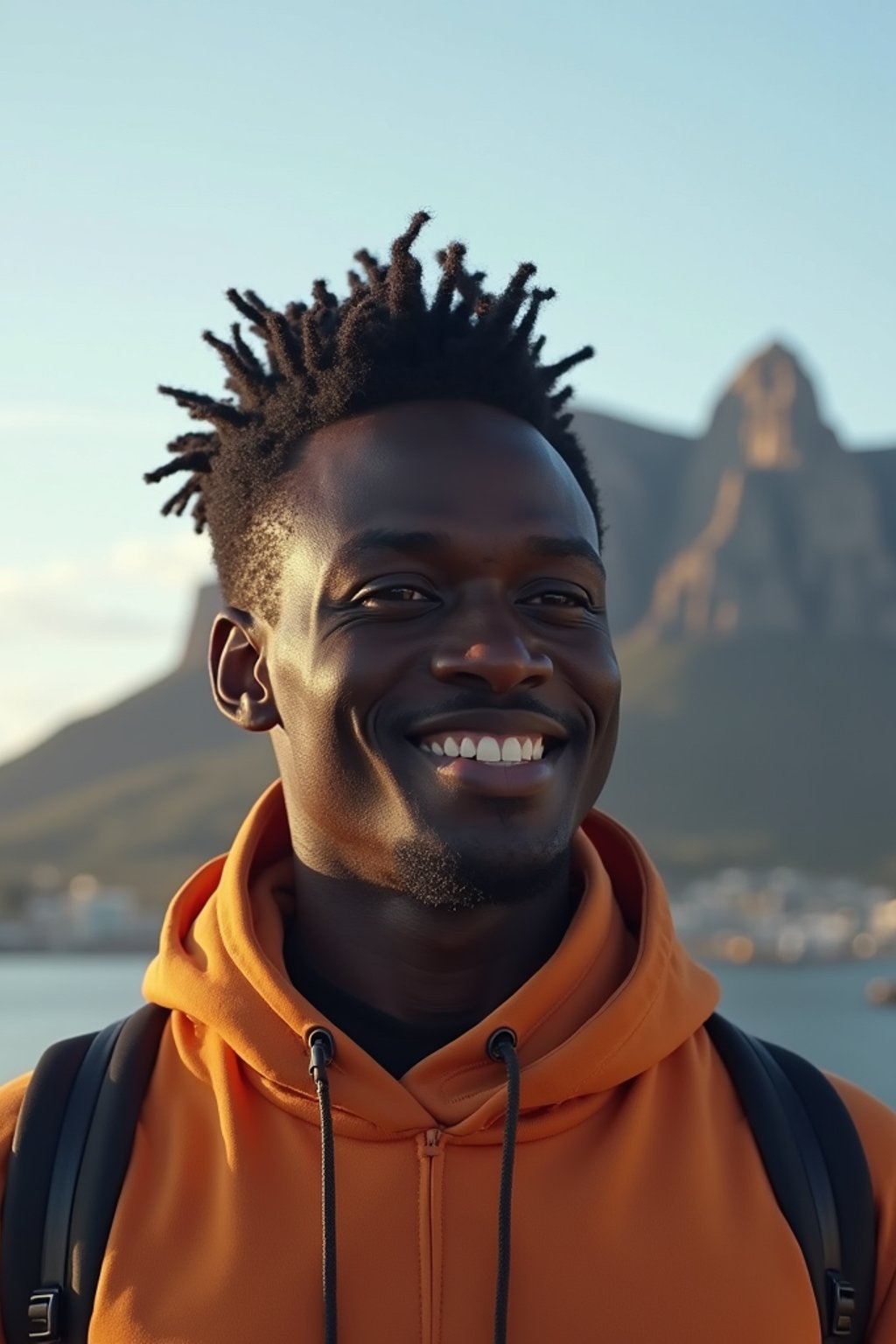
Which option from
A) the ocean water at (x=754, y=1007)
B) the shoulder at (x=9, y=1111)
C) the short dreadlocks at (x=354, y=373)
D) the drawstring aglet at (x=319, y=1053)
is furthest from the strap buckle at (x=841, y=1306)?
the ocean water at (x=754, y=1007)

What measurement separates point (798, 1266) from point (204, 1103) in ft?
2.84

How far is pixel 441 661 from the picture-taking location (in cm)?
251

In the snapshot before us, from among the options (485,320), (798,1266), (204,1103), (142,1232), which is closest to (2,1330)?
(142,1232)

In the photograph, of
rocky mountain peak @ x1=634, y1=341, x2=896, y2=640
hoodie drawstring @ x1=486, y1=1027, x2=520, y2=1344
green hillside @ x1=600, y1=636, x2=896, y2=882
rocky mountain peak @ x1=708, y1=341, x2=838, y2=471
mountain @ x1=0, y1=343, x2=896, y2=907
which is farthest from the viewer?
rocky mountain peak @ x1=708, y1=341, x2=838, y2=471

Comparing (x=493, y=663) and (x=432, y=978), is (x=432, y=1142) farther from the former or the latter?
(x=493, y=663)

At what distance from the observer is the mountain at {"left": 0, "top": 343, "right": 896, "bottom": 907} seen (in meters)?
107

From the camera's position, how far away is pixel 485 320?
2934 mm

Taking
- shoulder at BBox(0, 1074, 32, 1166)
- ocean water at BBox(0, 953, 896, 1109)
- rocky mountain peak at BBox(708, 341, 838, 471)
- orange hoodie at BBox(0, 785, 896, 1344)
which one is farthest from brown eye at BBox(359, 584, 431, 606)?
rocky mountain peak at BBox(708, 341, 838, 471)

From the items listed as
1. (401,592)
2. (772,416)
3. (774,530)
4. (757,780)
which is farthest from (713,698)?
(401,592)

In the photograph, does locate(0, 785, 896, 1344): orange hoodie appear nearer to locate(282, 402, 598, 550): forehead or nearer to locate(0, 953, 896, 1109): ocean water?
locate(282, 402, 598, 550): forehead

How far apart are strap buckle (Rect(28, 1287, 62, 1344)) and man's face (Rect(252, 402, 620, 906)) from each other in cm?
72

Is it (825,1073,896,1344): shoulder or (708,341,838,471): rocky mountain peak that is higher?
(708,341,838,471): rocky mountain peak

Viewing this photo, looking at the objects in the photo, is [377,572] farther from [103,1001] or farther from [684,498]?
[684,498]

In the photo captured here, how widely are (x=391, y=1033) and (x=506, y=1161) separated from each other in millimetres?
383
